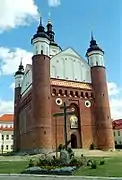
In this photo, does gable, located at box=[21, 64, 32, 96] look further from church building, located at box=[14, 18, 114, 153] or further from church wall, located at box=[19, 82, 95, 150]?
church wall, located at box=[19, 82, 95, 150]

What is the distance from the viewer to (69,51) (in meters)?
46.2

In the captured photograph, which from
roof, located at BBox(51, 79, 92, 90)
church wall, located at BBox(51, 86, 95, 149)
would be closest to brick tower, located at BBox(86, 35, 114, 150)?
church wall, located at BBox(51, 86, 95, 149)

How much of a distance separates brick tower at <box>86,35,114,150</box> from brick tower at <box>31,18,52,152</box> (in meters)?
9.22

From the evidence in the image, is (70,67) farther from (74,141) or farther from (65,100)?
(74,141)

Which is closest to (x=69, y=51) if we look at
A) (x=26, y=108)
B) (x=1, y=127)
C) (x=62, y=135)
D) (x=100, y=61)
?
(x=100, y=61)

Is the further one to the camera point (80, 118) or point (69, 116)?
point (80, 118)

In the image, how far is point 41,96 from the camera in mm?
38375

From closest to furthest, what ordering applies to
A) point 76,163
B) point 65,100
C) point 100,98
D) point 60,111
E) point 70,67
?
point 76,163, point 60,111, point 65,100, point 100,98, point 70,67

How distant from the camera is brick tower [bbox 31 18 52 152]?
121 feet

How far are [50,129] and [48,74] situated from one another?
907cm

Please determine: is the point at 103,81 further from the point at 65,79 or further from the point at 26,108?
the point at 26,108

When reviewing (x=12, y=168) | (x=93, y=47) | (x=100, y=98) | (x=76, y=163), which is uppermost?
(x=93, y=47)

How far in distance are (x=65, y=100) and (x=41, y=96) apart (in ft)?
16.3

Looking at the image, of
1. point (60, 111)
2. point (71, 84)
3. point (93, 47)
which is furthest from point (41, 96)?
point (93, 47)
